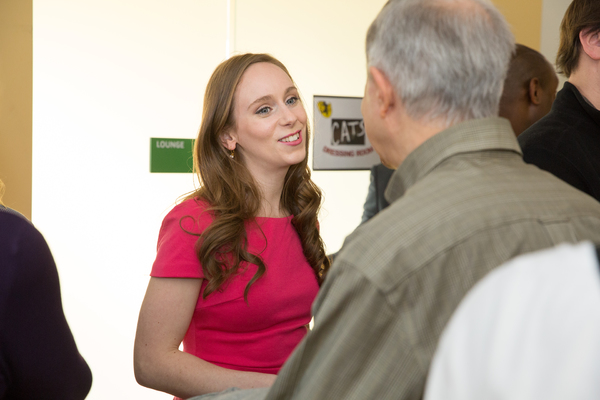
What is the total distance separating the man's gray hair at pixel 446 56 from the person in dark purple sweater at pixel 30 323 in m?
0.80

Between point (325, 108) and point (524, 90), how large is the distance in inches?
57.5

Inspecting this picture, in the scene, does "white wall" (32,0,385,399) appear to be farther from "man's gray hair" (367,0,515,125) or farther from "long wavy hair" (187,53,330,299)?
"man's gray hair" (367,0,515,125)

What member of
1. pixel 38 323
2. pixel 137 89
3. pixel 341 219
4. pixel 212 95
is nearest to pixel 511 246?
pixel 38 323

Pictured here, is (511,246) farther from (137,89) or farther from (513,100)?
(137,89)

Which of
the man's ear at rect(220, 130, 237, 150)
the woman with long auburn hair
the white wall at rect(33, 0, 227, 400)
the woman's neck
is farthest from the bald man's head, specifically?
the white wall at rect(33, 0, 227, 400)

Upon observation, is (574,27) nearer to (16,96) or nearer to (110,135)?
(110,135)

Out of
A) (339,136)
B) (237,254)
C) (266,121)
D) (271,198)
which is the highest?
(266,121)

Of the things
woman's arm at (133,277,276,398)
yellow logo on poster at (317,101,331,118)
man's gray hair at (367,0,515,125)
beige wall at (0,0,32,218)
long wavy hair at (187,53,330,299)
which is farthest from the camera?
yellow logo on poster at (317,101,331,118)

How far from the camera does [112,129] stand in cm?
311

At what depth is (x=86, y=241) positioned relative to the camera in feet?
10.2

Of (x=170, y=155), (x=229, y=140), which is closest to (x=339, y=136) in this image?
(x=170, y=155)

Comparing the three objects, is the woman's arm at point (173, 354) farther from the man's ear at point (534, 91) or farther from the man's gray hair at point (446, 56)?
the man's ear at point (534, 91)

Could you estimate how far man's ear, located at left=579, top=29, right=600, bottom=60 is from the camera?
180 cm

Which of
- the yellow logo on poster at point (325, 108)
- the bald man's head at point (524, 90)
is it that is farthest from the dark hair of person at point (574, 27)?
the yellow logo on poster at point (325, 108)
